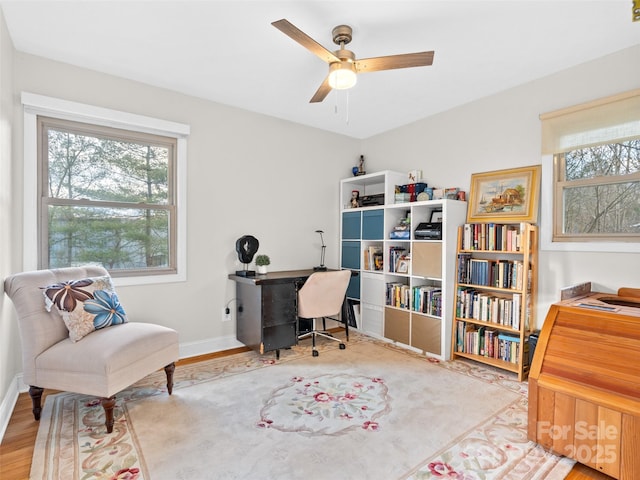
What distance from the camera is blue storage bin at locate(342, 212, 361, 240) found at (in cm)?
404

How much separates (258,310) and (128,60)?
89.3 inches

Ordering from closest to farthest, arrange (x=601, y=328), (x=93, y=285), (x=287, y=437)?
1. (x=601, y=328)
2. (x=287, y=437)
3. (x=93, y=285)

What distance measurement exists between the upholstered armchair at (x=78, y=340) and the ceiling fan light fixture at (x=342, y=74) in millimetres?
2033

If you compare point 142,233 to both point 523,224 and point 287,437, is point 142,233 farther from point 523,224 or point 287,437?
point 523,224

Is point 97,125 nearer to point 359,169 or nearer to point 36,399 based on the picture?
point 36,399

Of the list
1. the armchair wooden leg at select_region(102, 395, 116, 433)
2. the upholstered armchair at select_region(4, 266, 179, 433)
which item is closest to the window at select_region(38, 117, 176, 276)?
the upholstered armchair at select_region(4, 266, 179, 433)

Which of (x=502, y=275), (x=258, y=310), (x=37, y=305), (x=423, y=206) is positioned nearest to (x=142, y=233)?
(x=37, y=305)

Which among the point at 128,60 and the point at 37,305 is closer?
the point at 37,305

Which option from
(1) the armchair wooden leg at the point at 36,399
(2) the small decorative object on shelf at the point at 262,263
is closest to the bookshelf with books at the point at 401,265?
(2) the small decorative object on shelf at the point at 262,263

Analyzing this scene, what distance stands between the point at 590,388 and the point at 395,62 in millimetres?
2072

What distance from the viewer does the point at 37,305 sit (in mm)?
2049

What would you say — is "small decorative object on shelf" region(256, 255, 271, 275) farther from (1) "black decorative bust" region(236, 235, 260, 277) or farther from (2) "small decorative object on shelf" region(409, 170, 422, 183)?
(2) "small decorative object on shelf" region(409, 170, 422, 183)

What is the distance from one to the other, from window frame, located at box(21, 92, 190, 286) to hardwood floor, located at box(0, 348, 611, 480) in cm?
101

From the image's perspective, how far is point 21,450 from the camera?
5.74ft
